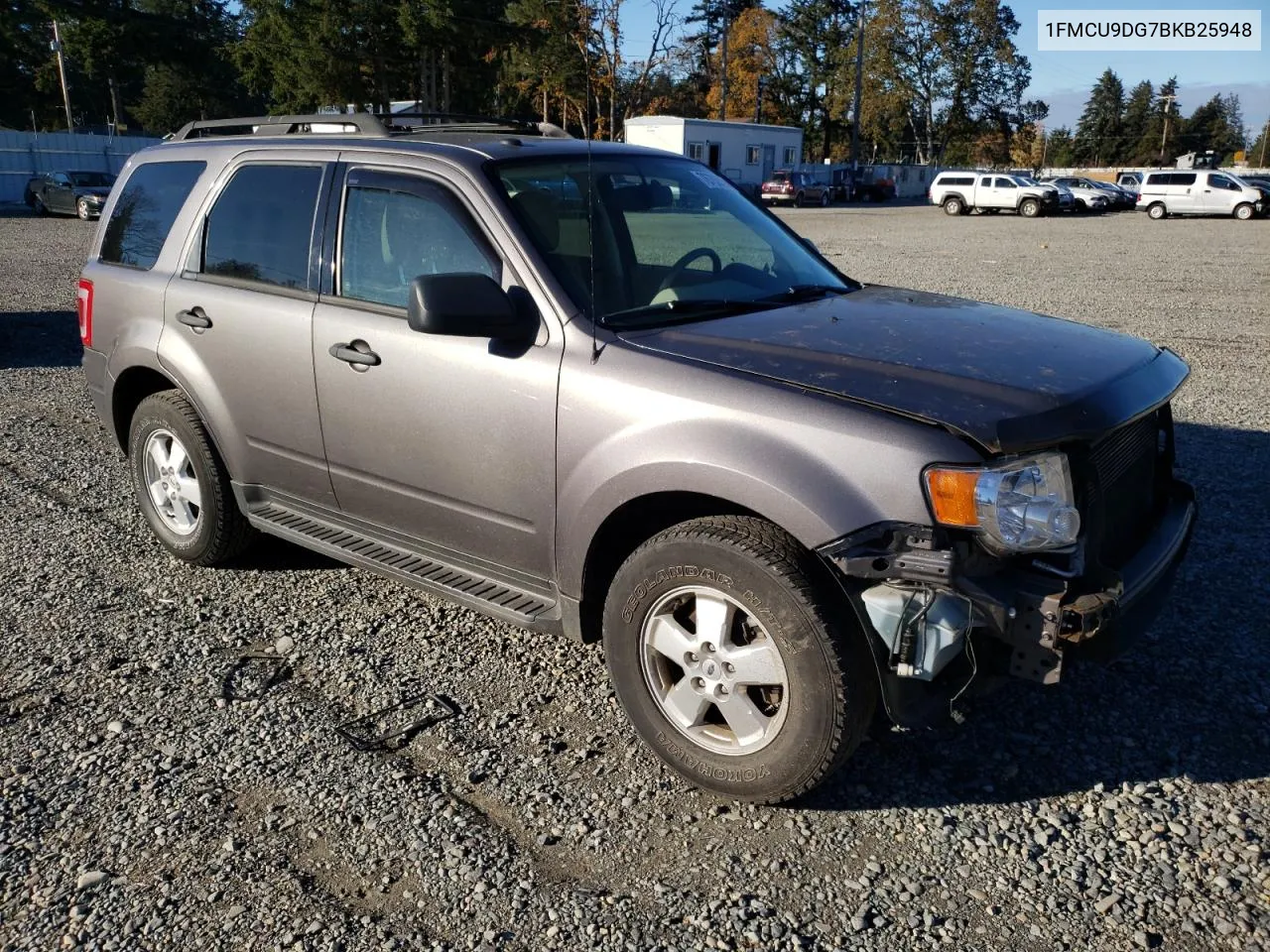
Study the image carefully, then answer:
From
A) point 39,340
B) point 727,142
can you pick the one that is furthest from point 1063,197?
point 39,340

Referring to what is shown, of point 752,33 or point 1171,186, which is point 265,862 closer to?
point 1171,186

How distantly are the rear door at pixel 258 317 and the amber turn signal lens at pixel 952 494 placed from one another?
251 centimetres

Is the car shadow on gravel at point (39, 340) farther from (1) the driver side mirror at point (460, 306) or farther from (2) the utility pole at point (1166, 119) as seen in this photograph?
(2) the utility pole at point (1166, 119)

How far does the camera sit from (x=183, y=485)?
4.88m

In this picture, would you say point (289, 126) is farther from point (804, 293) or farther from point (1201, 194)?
point (1201, 194)

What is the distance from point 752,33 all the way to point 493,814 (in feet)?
294

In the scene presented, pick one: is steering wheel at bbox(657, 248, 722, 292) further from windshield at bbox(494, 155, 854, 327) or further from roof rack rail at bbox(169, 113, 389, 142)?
roof rack rail at bbox(169, 113, 389, 142)

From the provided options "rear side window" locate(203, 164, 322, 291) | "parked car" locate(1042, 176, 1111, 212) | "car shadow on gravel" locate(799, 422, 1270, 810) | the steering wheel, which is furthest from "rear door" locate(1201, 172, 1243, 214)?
"rear side window" locate(203, 164, 322, 291)

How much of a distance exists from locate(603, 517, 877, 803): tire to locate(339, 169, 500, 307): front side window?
4.08 feet

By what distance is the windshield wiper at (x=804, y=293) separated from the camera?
12.9 feet

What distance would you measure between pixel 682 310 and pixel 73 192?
1288 inches

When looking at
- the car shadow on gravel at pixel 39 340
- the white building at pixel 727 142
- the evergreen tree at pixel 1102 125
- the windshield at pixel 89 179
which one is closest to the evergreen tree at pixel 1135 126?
the evergreen tree at pixel 1102 125

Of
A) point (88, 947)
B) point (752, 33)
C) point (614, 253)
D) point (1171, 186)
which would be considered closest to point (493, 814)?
point (88, 947)

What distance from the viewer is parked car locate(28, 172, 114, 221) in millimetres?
29953
